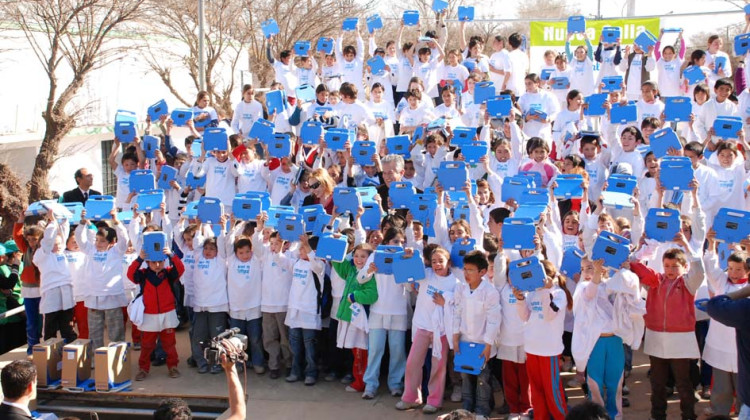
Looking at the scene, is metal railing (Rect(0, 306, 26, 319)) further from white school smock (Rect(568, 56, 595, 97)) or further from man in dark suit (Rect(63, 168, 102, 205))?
white school smock (Rect(568, 56, 595, 97))

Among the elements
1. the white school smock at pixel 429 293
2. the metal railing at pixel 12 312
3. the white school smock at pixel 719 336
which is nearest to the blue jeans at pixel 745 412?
the white school smock at pixel 719 336

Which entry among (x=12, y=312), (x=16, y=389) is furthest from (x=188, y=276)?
(x=16, y=389)

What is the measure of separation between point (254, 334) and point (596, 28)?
13760 millimetres

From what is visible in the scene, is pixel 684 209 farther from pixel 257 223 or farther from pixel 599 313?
pixel 257 223

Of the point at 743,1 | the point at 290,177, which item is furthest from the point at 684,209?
the point at 743,1

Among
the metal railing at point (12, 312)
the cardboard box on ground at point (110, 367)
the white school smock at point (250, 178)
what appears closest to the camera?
the cardboard box on ground at point (110, 367)

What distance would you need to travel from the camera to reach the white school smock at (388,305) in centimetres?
856

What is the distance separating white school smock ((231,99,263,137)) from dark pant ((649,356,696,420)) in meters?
8.38

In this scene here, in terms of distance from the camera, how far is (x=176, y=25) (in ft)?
76.9

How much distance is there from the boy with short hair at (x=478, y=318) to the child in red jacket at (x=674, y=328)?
1378 millimetres

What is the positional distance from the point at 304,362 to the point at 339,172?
2775 mm

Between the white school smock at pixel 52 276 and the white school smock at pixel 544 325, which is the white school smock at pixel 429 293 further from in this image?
the white school smock at pixel 52 276

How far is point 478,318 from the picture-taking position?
782cm

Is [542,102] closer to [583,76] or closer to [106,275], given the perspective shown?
[583,76]
